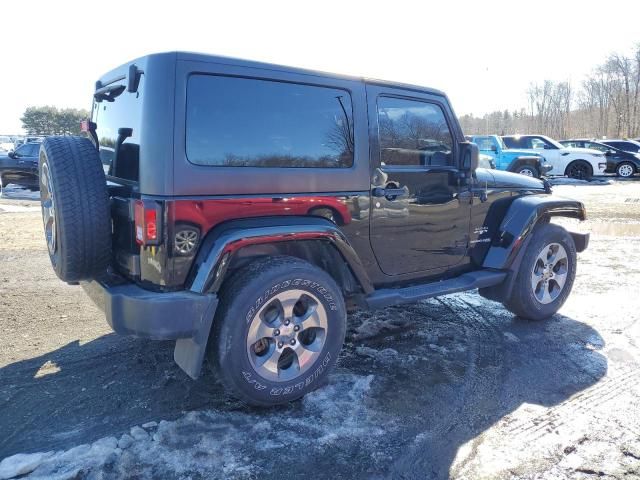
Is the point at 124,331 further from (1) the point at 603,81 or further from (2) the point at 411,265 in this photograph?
(1) the point at 603,81

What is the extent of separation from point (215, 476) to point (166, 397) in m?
0.87

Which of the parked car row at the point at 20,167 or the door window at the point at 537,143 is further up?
the door window at the point at 537,143

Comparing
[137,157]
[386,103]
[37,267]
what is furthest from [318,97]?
[37,267]

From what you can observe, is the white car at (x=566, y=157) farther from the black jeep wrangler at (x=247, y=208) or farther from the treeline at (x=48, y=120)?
the treeline at (x=48, y=120)

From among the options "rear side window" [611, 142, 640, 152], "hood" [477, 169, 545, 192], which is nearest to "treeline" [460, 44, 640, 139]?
"rear side window" [611, 142, 640, 152]

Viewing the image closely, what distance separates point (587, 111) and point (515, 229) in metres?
66.5

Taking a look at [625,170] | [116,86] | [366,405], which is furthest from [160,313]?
[625,170]

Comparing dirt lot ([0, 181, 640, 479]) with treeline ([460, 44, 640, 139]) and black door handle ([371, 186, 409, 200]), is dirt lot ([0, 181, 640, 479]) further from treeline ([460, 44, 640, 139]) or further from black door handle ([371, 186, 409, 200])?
treeline ([460, 44, 640, 139])

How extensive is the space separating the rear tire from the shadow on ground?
55.2 ft

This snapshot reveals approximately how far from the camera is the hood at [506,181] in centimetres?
413

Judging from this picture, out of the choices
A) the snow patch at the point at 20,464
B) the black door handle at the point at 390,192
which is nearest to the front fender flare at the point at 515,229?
the black door handle at the point at 390,192

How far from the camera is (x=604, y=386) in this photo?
128 inches

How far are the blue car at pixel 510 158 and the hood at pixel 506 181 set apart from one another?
40.0ft

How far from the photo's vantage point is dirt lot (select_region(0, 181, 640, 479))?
2416 millimetres
